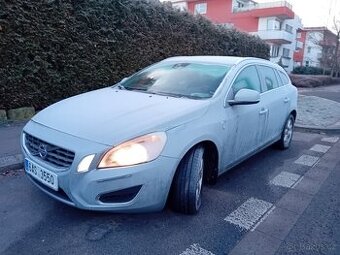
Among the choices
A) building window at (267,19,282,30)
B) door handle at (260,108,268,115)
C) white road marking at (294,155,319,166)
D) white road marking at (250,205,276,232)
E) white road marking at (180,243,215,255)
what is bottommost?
white road marking at (294,155,319,166)

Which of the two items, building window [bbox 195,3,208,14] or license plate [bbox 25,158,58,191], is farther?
building window [bbox 195,3,208,14]

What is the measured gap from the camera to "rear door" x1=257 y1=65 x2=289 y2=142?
4391 mm

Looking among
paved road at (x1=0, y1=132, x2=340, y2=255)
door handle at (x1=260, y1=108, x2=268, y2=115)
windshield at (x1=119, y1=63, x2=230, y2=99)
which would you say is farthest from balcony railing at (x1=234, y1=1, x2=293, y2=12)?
paved road at (x1=0, y1=132, x2=340, y2=255)

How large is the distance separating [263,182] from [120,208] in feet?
7.20

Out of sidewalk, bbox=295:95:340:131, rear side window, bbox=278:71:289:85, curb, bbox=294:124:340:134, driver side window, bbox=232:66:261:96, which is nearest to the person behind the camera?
driver side window, bbox=232:66:261:96

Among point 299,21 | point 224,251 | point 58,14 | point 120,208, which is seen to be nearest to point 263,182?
point 224,251

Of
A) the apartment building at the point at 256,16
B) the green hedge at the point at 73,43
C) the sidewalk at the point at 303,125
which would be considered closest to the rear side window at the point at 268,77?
the sidewalk at the point at 303,125

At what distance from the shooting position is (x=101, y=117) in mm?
2736

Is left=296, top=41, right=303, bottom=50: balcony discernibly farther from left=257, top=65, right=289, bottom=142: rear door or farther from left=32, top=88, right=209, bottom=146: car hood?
left=32, top=88, right=209, bottom=146: car hood

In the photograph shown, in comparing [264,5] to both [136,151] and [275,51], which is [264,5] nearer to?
[275,51]

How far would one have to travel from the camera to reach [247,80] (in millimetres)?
3941

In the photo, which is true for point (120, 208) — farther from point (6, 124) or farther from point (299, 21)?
point (299, 21)

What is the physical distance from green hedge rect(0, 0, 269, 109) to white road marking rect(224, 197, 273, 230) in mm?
4842

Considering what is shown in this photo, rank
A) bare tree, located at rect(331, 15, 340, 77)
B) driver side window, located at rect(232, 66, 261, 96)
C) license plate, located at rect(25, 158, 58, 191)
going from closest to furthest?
license plate, located at rect(25, 158, 58, 191)
driver side window, located at rect(232, 66, 261, 96)
bare tree, located at rect(331, 15, 340, 77)
